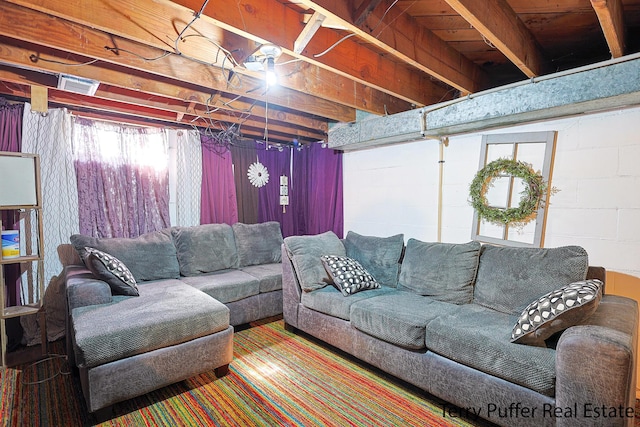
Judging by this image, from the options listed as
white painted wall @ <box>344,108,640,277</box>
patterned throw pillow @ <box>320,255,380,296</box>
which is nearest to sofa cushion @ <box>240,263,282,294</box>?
patterned throw pillow @ <box>320,255,380,296</box>

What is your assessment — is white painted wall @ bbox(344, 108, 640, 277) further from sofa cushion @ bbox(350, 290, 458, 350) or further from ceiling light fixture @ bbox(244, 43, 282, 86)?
ceiling light fixture @ bbox(244, 43, 282, 86)

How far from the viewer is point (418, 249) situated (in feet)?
9.34

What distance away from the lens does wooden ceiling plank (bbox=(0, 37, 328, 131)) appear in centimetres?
203

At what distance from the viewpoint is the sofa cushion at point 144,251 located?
292 centimetres

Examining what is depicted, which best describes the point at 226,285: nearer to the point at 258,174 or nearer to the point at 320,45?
the point at 258,174

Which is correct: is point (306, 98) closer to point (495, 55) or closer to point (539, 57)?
point (495, 55)

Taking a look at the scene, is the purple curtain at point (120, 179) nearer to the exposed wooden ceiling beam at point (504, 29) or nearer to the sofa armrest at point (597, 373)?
the exposed wooden ceiling beam at point (504, 29)

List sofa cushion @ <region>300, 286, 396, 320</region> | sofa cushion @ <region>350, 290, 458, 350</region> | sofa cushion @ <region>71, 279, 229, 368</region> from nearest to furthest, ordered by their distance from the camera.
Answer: sofa cushion @ <region>71, 279, 229, 368</region> < sofa cushion @ <region>350, 290, 458, 350</region> < sofa cushion @ <region>300, 286, 396, 320</region>

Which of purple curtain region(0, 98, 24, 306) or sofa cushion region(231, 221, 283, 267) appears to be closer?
purple curtain region(0, 98, 24, 306)

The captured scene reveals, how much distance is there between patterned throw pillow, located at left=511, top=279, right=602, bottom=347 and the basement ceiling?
1.35m

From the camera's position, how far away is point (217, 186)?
4094mm

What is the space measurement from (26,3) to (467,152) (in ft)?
10.0

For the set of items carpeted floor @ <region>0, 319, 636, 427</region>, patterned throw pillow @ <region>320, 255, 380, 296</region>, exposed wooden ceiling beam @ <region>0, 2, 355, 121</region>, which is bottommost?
carpeted floor @ <region>0, 319, 636, 427</region>

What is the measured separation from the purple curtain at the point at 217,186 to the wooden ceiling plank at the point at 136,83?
0.87 metres
